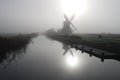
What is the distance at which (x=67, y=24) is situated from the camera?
368 feet

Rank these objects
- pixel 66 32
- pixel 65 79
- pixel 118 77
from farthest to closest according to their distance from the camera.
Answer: pixel 66 32
pixel 118 77
pixel 65 79

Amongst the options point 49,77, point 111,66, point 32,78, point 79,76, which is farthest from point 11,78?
point 111,66

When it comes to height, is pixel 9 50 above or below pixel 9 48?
below

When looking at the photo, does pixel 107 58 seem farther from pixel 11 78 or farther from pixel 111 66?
pixel 11 78

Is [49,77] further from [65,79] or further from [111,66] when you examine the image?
[111,66]

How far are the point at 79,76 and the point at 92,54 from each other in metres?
13.8

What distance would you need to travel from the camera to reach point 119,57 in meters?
25.5

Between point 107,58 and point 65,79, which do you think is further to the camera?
point 107,58

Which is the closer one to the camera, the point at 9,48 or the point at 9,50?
the point at 9,50

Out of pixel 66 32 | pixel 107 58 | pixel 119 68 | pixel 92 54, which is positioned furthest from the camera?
pixel 66 32

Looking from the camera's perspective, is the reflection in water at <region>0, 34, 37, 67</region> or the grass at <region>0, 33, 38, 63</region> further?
the grass at <region>0, 33, 38, 63</region>

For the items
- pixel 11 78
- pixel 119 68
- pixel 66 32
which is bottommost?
pixel 11 78

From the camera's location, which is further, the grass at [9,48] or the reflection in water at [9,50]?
A: the grass at [9,48]

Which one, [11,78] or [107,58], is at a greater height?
[107,58]
